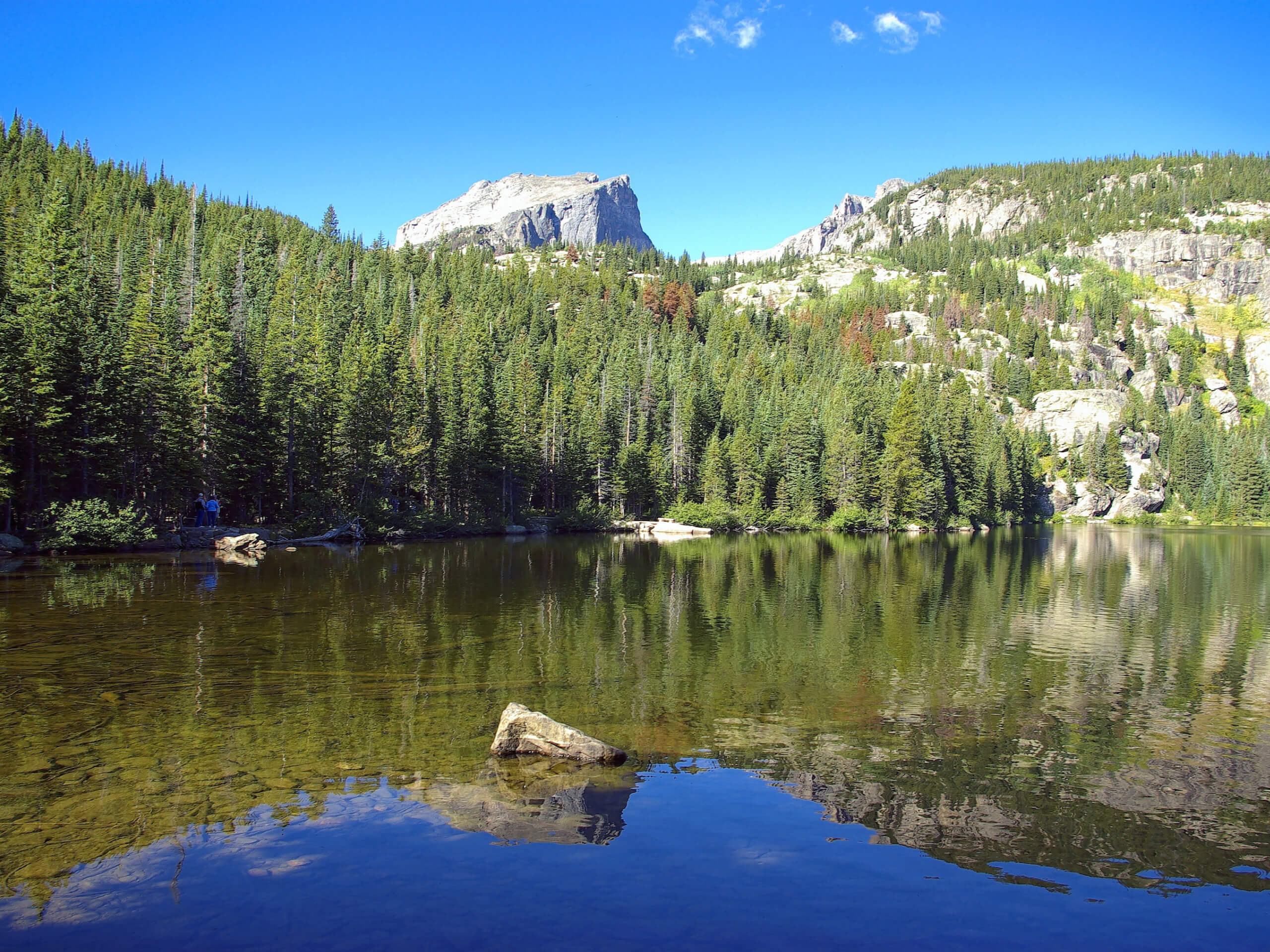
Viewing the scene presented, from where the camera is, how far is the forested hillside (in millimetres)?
48000

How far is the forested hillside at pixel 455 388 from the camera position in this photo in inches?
1890

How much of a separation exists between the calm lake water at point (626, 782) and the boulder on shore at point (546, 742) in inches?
10.0

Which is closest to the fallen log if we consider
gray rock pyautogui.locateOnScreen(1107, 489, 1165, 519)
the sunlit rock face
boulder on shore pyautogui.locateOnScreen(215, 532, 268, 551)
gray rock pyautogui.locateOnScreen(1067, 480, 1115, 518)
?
boulder on shore pyautogui.locateOnScreen(215, 532, 268, 551)

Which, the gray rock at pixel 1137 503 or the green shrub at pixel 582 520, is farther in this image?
the gray rock at pixel 1137 503

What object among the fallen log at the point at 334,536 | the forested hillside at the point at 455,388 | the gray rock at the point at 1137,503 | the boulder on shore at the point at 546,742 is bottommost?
the fallen log at the point at 334,536

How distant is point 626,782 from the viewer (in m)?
12.0

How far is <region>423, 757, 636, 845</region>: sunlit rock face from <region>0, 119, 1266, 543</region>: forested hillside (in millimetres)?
41443

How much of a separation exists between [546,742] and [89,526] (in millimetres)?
42123

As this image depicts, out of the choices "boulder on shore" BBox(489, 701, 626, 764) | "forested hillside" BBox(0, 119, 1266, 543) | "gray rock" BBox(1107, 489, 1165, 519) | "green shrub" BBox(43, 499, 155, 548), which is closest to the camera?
"boulder on shore" BBox(489, 701, 626, 764)

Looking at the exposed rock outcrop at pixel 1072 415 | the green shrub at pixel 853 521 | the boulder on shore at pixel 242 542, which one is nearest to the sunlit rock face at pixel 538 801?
the boulder on shore at pixel 242 542

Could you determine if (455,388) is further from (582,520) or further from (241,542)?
(241,542)

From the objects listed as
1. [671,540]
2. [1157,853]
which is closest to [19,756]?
[1157,853]

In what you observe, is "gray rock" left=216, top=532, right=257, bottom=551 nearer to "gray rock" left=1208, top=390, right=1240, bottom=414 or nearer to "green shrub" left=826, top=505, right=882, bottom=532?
"green shrub" left=826, top=505, right=882, bottom=532

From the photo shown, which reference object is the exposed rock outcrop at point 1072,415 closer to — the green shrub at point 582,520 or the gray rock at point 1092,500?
the gray rock at point 1092,500
